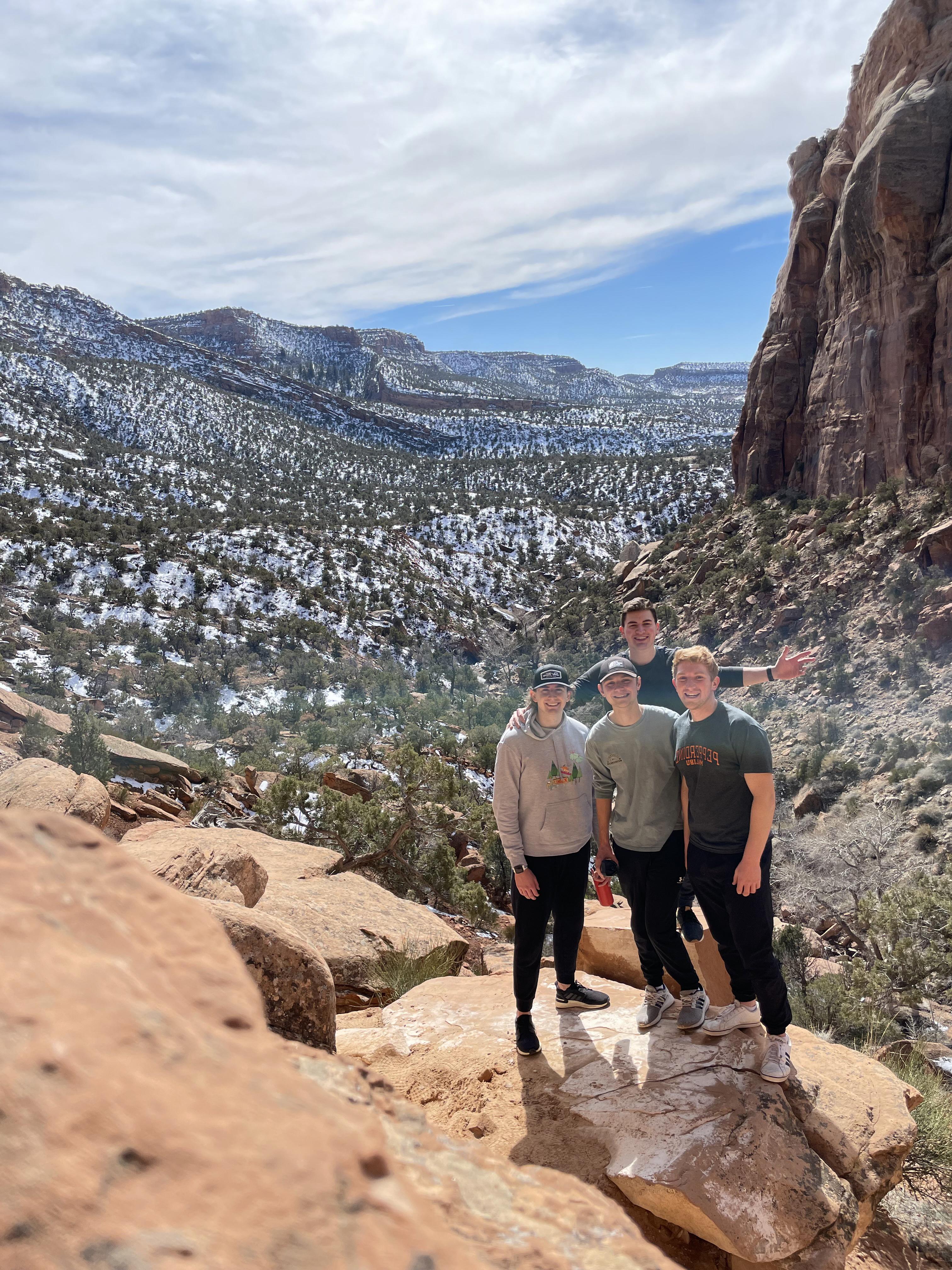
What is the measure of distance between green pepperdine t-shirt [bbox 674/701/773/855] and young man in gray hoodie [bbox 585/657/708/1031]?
21 cm

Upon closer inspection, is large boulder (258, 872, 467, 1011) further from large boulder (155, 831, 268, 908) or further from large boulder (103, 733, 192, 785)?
large boulder (103, 733, 192, 785)

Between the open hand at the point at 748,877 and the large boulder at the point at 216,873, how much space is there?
2.98 meters

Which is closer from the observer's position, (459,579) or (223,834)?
(223,834)

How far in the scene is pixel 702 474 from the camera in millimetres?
51406

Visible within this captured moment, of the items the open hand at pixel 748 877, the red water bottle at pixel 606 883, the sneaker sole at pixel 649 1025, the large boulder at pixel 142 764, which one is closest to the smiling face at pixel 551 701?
Answer: the red water bottle at pixel 606 883

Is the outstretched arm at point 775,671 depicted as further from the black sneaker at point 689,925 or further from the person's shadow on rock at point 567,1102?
the person's shadow on rock at point 567,1102

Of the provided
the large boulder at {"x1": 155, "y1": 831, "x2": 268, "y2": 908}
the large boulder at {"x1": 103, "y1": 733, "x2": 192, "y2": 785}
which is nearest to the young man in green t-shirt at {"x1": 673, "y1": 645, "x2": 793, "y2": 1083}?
the large boulder at {"x1": 155, "y1": 831, "x2": 268, "y2": 908}

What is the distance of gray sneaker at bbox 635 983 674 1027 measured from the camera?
3.88 m

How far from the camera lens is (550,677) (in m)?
3.82

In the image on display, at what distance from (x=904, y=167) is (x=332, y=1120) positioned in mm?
30408

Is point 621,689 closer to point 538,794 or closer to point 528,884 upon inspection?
point 538,794

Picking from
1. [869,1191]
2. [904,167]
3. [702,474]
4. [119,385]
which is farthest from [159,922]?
[119,385]

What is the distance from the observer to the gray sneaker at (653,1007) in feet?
12.7

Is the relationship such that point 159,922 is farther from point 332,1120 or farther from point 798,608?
point 798,608
